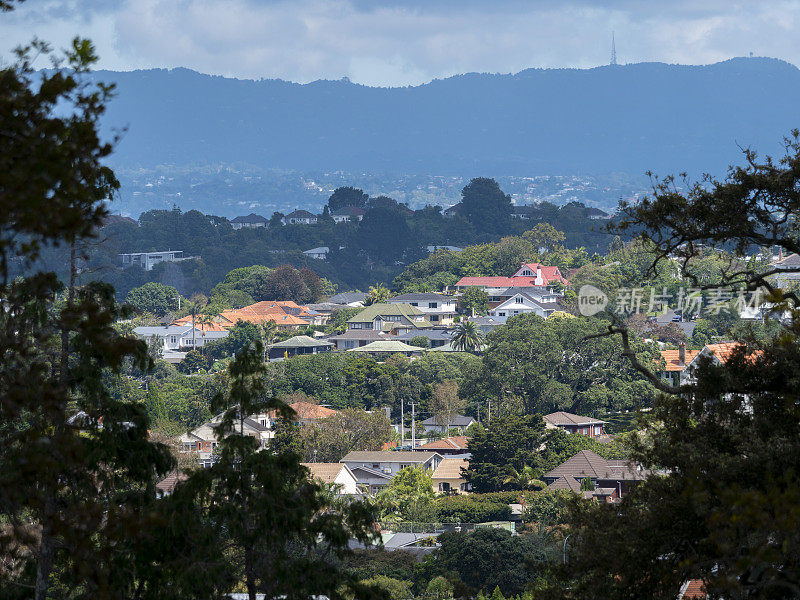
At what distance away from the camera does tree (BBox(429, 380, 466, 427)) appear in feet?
155

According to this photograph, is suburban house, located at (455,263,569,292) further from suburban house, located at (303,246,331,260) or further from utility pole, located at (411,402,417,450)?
suburban house, located at (303,246,331,260)

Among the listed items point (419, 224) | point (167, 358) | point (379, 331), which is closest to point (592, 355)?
point (379, 331)

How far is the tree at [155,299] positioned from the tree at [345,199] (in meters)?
59.0

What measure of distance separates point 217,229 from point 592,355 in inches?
3525

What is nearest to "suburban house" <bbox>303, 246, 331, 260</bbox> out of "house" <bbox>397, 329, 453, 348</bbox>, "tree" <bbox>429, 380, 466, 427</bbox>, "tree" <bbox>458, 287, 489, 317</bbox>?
"tree" <bbox>458, 287, 489, 317</bbox>

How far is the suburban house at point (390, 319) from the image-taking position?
71688 millimetres

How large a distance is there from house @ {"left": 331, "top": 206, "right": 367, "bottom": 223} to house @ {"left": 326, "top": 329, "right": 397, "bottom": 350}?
71718 mm

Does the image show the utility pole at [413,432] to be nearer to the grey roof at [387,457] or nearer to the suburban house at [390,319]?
the grey roof at [387,457]

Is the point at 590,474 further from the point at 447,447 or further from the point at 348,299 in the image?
the point at 348,299

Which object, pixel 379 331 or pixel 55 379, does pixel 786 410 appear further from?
pixel 379 331

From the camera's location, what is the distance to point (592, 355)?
48.2m

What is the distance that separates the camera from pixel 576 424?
4297 cm

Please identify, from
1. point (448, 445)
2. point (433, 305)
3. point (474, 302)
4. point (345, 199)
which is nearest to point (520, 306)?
point (474, 302)

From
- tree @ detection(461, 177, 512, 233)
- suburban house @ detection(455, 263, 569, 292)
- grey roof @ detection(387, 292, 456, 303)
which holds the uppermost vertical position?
tree @ detection(461, 177, 512, 233)
